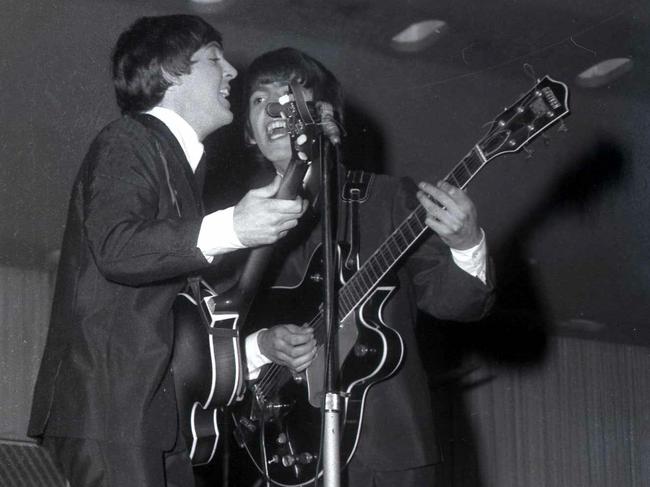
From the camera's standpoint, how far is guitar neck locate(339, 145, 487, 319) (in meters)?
2.17

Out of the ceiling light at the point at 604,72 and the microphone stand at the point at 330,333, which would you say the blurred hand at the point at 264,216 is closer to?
the microphone stand at the point at 330,333

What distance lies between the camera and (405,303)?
227cm

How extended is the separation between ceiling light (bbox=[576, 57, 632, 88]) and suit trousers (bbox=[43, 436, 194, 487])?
335 cm

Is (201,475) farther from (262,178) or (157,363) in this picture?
(157,363)

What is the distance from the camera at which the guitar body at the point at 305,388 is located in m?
2.07

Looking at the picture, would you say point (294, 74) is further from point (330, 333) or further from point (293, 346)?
point (330, 333)

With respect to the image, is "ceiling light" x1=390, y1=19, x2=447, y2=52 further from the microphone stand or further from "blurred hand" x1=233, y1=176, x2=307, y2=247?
"blurred hand" x1=233, y1=176, x2=307, y2=247

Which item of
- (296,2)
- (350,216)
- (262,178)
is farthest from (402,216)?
(296,2)

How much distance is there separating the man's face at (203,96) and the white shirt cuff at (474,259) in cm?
62

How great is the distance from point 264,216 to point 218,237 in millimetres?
89

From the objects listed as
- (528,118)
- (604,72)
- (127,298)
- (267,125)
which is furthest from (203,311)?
(604,72)

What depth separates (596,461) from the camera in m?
7.92

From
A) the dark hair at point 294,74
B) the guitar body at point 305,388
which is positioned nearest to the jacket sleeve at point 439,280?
the guitar body at point 305,388

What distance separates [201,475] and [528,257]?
161 inches
